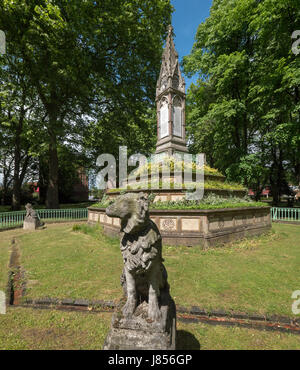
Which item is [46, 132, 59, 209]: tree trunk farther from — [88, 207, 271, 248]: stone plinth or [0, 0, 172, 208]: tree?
[88, 207, 271, 248]: stone plinth

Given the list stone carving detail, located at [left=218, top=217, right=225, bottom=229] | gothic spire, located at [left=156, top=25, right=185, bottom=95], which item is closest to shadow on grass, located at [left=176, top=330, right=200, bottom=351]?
stone carving detail, located at [left=218, top=217, right=225, bottom=229]

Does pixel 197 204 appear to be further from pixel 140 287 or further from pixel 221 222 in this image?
pixel 140 287

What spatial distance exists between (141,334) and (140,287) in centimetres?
47

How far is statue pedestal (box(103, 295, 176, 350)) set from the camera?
199 cm

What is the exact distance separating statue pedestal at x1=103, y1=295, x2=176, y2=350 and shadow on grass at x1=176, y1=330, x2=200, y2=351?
0.68 meters

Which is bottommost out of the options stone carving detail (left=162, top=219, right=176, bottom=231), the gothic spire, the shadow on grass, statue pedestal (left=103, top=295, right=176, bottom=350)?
the shadow on grass

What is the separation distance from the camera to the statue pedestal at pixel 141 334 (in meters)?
1.99

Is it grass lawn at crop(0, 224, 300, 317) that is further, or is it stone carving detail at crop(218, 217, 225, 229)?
stone carving detail at crop(218, 217, 225, 229)

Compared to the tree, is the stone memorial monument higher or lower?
lower

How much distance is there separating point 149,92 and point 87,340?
69.7ft

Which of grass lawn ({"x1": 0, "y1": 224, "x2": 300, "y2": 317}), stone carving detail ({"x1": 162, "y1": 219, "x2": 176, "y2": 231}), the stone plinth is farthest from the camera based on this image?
stone carving detail ({"x1": 162, "y1": 219, "x2": 176, "y2": 231})

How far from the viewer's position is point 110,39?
1659cm

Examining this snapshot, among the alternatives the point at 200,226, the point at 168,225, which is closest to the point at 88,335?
the point at 168,225
